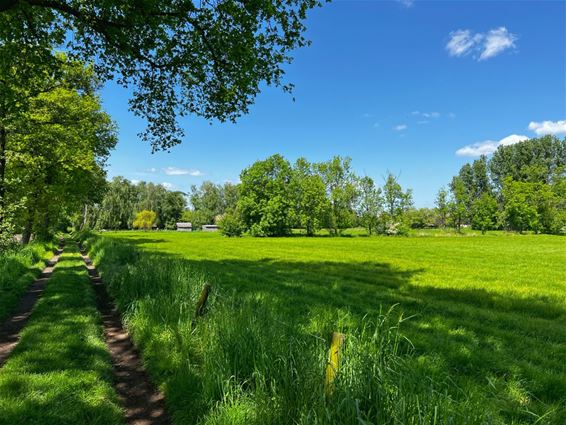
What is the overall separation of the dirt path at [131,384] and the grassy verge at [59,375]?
18 cm

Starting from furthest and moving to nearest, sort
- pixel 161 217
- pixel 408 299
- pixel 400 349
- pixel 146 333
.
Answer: pixel 161 217 < pixel 408 299 < pixel 146 333 < pixel 400 349

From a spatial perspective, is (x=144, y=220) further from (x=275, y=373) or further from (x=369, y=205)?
(x=275, y=373)

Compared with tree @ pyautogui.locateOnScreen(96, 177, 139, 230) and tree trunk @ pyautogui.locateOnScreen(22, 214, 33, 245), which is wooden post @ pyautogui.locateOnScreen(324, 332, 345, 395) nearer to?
tree trunk @ pyautogui.locateOnScreen(22, 214, 33, 245)

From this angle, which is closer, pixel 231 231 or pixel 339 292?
pixel 339 292

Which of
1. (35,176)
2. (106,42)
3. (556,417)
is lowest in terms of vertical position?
(556,417)

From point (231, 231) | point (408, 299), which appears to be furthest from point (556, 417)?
point (231, 231)

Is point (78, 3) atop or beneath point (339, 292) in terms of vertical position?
atop

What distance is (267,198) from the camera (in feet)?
200

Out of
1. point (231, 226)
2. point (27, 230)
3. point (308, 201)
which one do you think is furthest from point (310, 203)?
point (27, 230)

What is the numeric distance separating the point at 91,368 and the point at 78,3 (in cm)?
873

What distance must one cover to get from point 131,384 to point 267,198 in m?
56.2

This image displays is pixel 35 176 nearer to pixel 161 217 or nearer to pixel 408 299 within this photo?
pixel 408 299

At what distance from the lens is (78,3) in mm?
8797

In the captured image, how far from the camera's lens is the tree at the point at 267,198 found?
58562 mm
